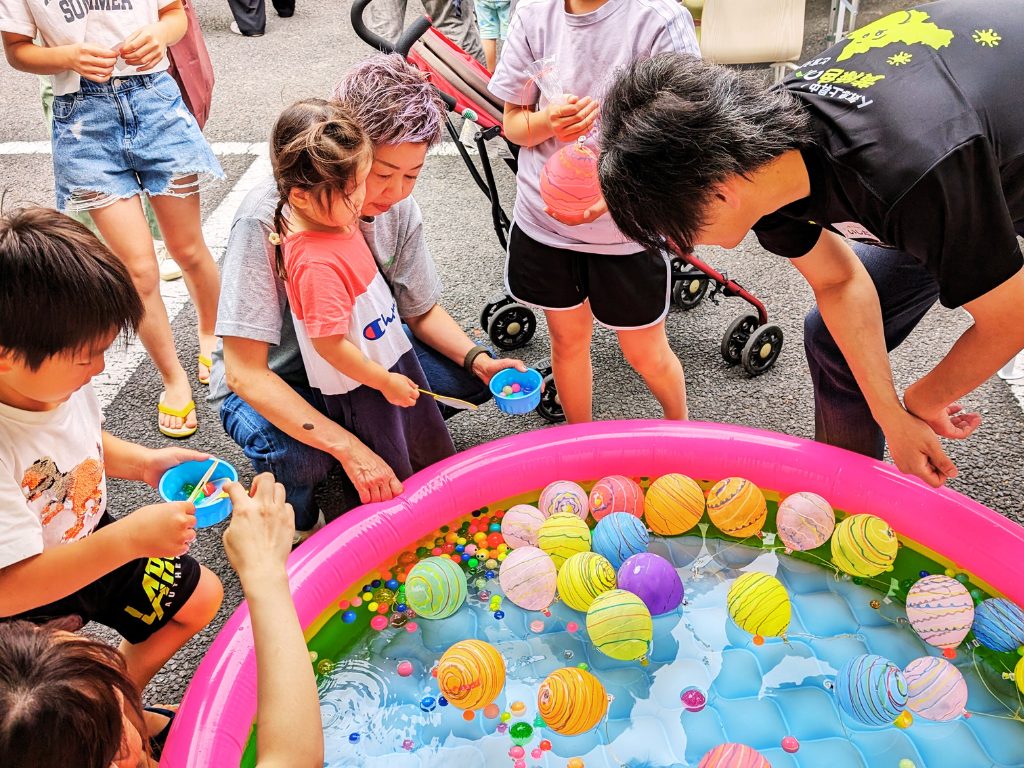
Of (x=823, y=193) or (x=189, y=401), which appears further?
(x=189, y=401)

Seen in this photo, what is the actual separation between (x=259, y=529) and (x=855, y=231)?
129 cm

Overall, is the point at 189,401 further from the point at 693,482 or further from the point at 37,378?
the point at 693,482

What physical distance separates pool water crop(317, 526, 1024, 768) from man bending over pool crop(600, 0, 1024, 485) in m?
0.63

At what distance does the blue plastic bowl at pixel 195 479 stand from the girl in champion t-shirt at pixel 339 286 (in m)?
0.38

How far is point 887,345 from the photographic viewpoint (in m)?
2.35

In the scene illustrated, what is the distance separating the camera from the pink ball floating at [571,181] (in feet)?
7.18

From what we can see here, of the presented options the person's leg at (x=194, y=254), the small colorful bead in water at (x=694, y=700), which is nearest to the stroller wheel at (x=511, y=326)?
the person's leg at (x=194, y=254)

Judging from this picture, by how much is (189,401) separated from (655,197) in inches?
79.7

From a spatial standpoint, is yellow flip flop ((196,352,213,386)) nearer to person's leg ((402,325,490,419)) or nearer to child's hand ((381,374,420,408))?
person's leg ((402,325,490,419))

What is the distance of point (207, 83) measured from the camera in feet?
10.3

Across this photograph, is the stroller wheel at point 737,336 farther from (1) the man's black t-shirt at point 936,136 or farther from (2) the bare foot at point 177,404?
(2) the bare foot at point 177,404

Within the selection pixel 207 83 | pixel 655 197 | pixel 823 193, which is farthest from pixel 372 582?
pixel 207 83

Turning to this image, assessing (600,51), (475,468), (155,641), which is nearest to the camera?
(155,641)

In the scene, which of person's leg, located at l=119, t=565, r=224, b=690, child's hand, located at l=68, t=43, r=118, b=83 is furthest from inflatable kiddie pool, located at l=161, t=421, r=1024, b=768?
child's hand, located at l=68, t=43, r=118, b=83
